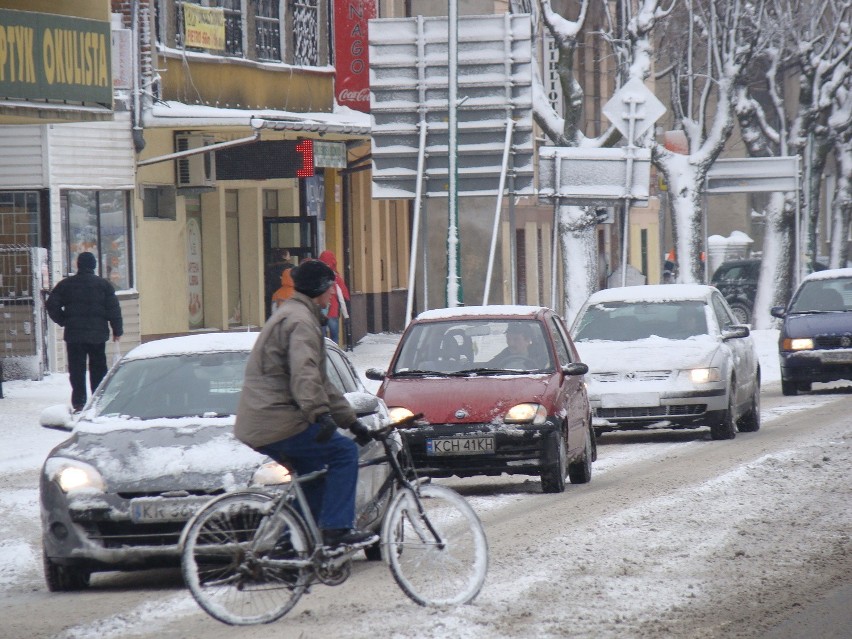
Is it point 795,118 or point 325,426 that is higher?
point 795,118

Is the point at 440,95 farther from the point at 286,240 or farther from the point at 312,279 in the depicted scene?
the point at 312,279

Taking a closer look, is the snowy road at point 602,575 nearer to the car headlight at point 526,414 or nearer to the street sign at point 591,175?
the car headlight at point 526,414

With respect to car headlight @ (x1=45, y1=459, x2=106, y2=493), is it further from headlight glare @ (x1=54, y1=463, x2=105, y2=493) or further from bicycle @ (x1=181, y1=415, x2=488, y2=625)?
bicycle @ (x1=181, y1=415, x2=488, y2=625)

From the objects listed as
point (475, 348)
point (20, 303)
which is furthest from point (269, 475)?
point (20, 303)

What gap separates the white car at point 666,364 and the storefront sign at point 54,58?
7957 millimetres

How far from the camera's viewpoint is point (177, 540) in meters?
9.49

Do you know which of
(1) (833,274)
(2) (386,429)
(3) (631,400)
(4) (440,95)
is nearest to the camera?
(2) (386,429)

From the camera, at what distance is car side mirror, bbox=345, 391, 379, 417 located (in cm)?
1043

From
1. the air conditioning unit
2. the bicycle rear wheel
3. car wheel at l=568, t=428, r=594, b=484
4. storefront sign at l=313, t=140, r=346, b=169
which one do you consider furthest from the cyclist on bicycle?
storefront sign at l=313, t=140, r=346, b=169

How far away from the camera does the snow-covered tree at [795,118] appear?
4150cm

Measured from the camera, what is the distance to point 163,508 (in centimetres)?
945

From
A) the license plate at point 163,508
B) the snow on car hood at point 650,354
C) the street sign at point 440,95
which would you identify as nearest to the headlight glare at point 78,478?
the license plate at point 163,508

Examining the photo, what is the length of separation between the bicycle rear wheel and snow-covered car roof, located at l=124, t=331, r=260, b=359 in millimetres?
2613

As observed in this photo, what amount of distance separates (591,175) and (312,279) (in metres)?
17.3
